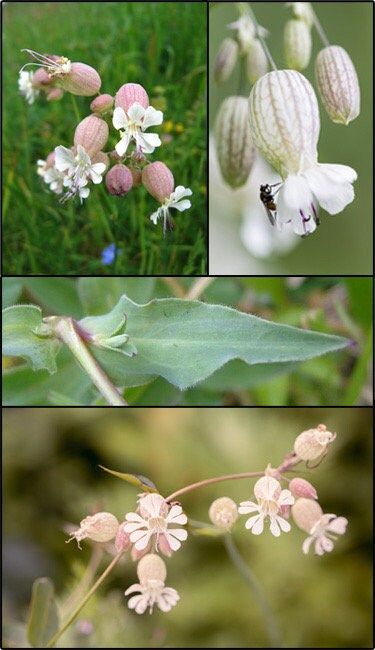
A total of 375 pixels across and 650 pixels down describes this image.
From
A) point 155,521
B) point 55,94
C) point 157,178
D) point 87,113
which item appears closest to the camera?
point 155,521

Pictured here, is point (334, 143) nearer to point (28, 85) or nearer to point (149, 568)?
point (28, 85)

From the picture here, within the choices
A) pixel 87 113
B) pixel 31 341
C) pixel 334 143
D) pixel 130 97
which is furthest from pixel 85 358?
pixel 334 143

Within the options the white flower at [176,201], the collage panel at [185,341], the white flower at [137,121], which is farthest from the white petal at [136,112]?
the collage panel at [185,341]

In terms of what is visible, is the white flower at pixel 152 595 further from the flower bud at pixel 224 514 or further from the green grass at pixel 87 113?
the green grass at pixel 87 113

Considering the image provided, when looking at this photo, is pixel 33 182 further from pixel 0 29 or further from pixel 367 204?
pixel 367 204

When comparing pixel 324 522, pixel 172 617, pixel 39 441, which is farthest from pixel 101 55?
pixel 172 617

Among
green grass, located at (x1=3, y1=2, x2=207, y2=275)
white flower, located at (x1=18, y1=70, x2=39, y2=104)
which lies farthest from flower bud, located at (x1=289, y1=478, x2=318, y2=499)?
white flower, located at (x1=18, y1=70, x2=39, y2=104)

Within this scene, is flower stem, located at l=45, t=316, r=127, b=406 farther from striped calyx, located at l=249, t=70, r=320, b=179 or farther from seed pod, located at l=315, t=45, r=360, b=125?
seed pod, located at l=315, t=45, r=360, b=125
